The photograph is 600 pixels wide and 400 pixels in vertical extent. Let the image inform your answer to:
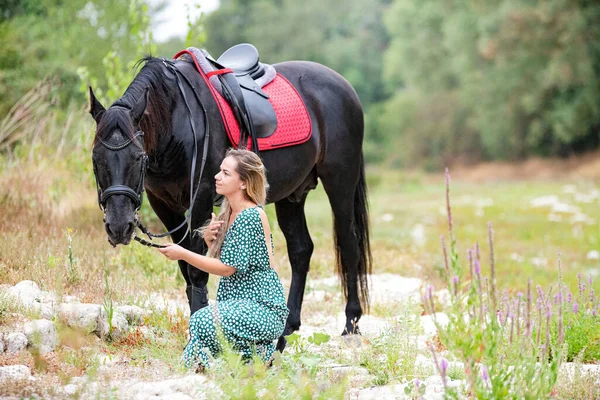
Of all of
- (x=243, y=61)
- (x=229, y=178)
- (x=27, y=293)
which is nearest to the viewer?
(x=229, y=178)

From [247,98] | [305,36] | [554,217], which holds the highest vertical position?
[305,36]

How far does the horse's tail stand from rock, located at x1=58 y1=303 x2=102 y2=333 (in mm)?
2099

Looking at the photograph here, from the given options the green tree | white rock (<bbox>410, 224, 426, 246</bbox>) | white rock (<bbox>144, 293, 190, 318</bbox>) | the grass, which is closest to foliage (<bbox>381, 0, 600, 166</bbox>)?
the grass

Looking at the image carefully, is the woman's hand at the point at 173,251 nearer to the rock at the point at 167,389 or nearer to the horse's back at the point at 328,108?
the rock at the point at 167,389

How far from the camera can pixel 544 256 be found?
1272 cm

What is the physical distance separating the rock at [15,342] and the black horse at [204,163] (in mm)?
878

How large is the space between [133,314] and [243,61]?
2067 mm

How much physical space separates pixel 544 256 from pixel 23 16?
1208 centimetres

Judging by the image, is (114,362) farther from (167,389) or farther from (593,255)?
(593,255)

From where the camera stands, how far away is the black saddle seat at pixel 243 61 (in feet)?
17.6

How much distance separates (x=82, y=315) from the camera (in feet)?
15.1

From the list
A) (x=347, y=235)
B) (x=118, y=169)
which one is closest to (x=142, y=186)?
(x=118, y=169)

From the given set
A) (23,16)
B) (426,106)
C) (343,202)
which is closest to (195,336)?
(343,202)

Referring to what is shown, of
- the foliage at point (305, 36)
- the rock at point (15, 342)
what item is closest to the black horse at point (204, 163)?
the rock at point (15, 342)
